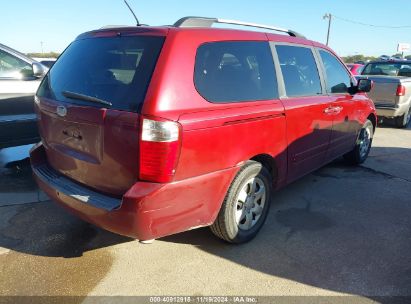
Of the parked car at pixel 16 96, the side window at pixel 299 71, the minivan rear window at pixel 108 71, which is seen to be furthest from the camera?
the parked car at pixel 16 96

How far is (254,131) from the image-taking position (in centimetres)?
310

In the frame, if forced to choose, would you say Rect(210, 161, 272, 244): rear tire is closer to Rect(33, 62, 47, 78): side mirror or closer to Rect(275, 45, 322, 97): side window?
Rect(275, 45, 322, 97): side window

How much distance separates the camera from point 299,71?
392cm

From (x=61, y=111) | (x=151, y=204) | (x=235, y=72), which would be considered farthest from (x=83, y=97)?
(x=235, y=72)

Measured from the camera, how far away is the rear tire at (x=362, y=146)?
5.61m

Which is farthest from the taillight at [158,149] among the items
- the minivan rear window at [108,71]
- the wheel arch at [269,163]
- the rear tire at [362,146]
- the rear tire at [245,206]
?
the rear tire at [362,146]

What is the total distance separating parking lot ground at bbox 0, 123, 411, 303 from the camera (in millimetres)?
2758

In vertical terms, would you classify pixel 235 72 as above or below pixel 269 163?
above

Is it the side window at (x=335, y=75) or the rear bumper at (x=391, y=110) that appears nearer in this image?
the side window at (x=335, y=75)

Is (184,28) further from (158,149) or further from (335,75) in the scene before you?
(335,75)

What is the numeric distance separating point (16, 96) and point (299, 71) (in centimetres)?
385

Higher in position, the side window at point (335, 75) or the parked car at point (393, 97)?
the side window at point (335, 75)

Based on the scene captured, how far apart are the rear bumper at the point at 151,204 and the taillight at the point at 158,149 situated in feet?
0.26

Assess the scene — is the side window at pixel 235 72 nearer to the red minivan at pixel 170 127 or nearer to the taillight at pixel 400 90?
the red minivan at pixel 170 127
